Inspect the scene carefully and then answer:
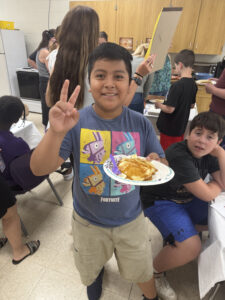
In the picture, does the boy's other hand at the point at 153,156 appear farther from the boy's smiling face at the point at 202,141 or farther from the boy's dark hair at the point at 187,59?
the boy's dark hair at the point at 187,59

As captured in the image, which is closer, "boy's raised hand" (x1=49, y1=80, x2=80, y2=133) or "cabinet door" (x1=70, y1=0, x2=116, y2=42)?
"boy's raised hand" (x1=49, y1=80, x2=80, y2=133)

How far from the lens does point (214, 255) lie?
2.91ft

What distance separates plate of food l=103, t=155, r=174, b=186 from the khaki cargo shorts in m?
0.32

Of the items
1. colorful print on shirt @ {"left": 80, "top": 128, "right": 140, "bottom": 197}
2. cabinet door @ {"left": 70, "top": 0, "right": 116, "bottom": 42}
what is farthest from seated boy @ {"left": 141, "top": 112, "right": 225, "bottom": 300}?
cabinet door @ {"left": 70, "top": 0, "right": 116, "bottom": 42}

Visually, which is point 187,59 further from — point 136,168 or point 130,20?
point 130,20

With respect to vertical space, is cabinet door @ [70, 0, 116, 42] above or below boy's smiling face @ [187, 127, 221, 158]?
above

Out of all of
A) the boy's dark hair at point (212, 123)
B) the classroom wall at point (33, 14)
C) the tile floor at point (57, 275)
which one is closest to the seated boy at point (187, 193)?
the boy's dark hair at point (212, 123)

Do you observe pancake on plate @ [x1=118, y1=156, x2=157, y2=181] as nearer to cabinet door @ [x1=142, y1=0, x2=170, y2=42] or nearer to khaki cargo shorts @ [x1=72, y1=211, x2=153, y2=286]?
khaki cargo shorts @ [x1=72, y1=211, x2=153, y2=286]

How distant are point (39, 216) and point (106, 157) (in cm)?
134

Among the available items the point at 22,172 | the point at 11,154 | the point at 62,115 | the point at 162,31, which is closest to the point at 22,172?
the point at 22,172

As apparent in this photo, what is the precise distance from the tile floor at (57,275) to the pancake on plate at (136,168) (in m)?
0.98

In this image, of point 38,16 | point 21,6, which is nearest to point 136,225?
point 38,16

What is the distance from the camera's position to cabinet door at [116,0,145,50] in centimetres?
383

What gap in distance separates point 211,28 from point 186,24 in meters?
0.45
